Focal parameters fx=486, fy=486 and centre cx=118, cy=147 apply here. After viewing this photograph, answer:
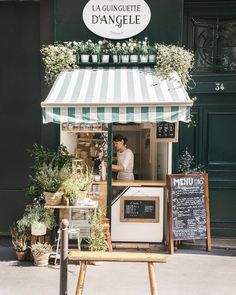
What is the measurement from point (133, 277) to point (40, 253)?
1.31 meters

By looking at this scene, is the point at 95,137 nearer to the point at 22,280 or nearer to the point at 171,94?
the point at 171,94

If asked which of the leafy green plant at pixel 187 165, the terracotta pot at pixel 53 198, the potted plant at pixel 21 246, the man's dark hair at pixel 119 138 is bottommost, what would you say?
the potted plant at pixel 21 246

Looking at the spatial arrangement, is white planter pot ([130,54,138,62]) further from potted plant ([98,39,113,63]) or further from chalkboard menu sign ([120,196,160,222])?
chalkboard menu sign ([120,196,160,222])

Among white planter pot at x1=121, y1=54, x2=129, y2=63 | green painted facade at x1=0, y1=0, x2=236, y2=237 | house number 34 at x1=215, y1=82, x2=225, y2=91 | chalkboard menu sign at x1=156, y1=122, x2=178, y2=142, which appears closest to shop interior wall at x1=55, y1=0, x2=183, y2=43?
green painted facade at x1=0, y1=0, x2=236, y2=237

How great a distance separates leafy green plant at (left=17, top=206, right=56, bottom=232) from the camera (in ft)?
22.0

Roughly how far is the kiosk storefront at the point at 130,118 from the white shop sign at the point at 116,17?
595mm

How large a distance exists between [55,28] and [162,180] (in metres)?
2.93

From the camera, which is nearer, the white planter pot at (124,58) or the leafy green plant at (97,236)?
the leafy green plant at (97,236)

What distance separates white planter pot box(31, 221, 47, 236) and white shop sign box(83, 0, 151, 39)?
3.08m

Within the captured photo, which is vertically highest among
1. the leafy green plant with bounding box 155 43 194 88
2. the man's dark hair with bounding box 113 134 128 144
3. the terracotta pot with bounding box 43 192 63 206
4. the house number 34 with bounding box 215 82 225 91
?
the leafy green plant with bounding box 155 43 194 88

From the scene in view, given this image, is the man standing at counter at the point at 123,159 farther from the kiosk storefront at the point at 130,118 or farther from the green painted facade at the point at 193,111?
the green painted facade at the point at 193,111

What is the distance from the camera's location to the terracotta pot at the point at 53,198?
22.0 feet

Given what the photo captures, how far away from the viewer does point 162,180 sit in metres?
7.68

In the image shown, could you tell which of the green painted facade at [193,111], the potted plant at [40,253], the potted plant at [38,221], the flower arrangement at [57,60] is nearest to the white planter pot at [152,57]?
the green painted facade at [193,111]
